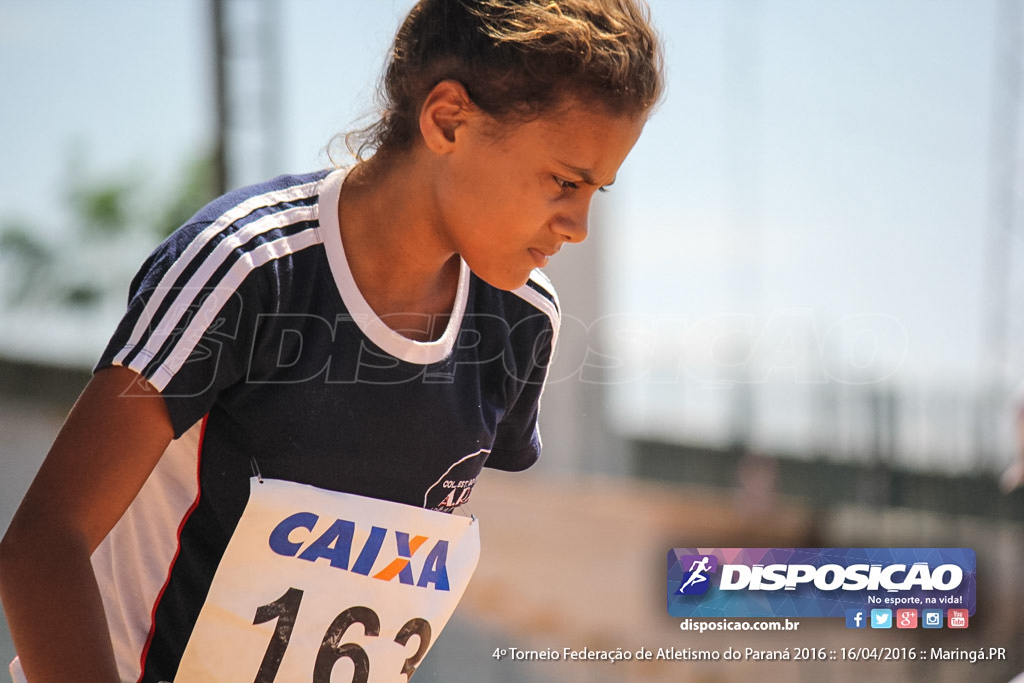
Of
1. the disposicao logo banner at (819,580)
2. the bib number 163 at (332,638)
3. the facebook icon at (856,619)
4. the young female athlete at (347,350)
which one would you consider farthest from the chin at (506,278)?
the facebook icon at (856,619)

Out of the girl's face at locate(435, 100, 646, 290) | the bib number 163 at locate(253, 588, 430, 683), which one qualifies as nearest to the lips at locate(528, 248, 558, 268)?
the girl's face at locate(435, 100, 646, 290)

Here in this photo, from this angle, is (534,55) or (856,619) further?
(856,619)

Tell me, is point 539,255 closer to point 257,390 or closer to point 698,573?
point 257,390

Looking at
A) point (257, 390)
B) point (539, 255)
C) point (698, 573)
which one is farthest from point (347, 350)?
point (698, 573)

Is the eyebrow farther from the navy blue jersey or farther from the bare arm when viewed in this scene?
the bare arm

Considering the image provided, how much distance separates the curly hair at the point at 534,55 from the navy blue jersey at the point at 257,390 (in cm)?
16

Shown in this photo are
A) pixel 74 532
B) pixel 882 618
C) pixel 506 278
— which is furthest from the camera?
pixel 882 618

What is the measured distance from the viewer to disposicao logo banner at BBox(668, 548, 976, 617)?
8.79 ft

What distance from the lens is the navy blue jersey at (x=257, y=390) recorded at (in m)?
0.80

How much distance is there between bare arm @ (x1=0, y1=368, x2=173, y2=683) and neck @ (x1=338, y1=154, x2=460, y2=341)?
0.82 ft

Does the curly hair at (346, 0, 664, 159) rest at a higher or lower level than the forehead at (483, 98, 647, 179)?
higher

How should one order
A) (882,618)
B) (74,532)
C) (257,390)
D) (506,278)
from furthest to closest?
1. (882,618)
2. (506,278)
3. (257,390)
4. (74,532)

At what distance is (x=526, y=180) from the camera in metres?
0.91

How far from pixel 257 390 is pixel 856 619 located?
2.51 meters
